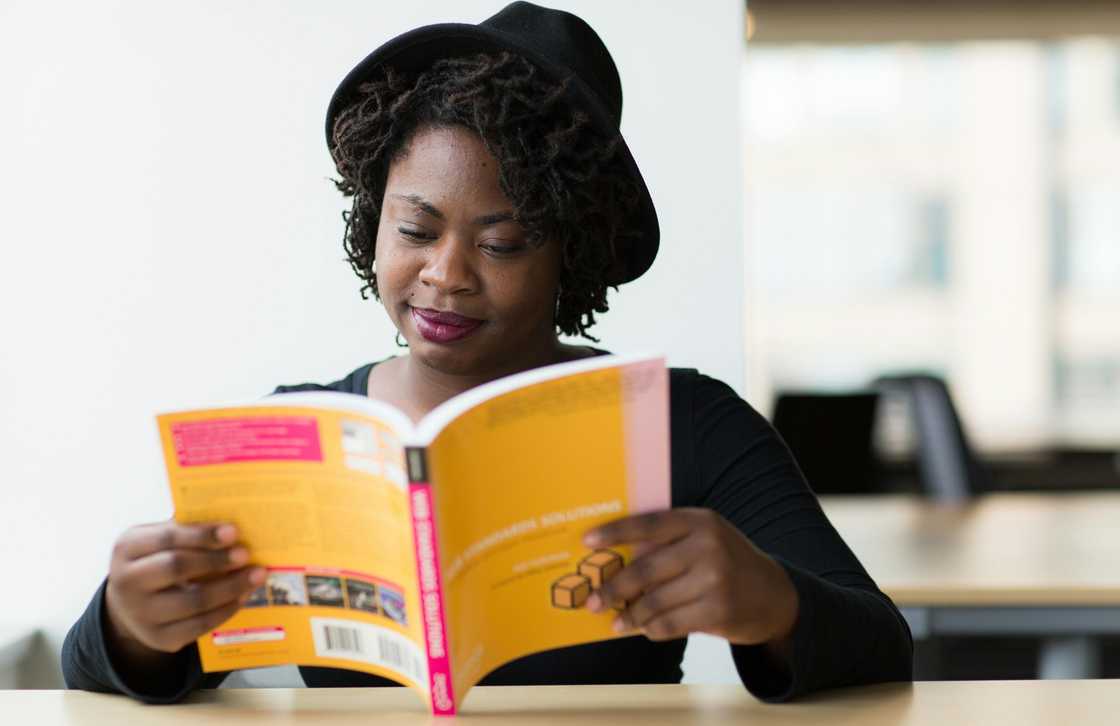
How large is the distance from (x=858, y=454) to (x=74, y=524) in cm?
216

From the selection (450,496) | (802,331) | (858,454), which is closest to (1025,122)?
(802,331)

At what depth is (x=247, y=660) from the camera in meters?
1.08

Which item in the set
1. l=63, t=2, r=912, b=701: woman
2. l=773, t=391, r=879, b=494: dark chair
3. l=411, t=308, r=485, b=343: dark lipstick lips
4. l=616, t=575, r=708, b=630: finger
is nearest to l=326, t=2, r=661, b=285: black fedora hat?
l=63, t=2, r=912, b=701: woman

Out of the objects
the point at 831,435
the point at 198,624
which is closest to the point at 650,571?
the point at 198,624

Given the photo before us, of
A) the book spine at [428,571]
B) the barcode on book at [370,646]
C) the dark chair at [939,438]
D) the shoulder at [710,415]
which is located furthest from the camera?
the dark chair at [939,438]

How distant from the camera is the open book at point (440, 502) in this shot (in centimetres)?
93

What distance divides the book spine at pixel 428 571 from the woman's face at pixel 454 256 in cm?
42

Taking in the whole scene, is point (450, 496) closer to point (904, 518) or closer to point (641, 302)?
point (641, 302)

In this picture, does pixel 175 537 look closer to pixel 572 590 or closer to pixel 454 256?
pixel 572 590

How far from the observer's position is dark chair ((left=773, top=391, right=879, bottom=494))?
3.24 meters

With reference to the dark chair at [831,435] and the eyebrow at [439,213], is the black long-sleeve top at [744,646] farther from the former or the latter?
the dark chair at [831,435]

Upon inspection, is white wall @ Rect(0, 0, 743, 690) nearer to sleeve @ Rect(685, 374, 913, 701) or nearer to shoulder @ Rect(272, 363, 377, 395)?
shoulder @ Rect(272, 363, 377, 395)

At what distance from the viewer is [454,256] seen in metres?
1.30

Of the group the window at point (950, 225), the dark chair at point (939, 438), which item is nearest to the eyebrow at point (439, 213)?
the dark chair at point (939, 438)
